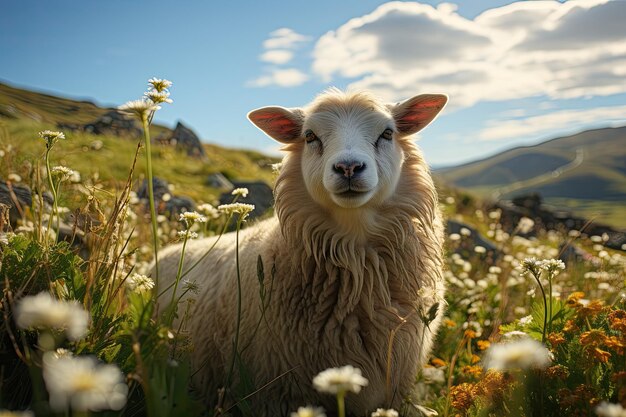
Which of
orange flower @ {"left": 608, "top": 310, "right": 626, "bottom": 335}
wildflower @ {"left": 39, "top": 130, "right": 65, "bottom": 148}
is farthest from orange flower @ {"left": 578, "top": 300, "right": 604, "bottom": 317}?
wildflower @ {"left": 39, "top": 130, "right": 65, "bottom": 148}

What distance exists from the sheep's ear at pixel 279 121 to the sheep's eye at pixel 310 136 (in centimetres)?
22

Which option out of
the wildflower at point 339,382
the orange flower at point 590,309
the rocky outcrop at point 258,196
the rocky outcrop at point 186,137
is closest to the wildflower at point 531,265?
the orange flower at point 590,309

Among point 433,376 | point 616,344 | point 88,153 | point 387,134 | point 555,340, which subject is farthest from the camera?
point 88,153

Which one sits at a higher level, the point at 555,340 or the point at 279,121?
the point at 279,121

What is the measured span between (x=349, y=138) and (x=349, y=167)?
16.4 inches

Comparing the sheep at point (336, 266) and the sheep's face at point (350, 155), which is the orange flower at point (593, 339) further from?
the sheep's face at point (350, 155)

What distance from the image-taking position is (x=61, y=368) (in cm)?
124

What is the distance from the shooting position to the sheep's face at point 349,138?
10.1 ft

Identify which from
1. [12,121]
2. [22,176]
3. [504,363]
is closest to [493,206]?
[12,121]

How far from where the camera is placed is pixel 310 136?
12.2ft

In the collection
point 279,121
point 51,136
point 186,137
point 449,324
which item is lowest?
point 449,324

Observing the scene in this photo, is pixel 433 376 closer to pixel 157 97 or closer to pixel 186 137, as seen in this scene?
pixel 157 97

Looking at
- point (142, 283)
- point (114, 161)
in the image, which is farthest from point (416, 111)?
point (114, 161)

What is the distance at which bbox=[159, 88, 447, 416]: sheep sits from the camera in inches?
123
